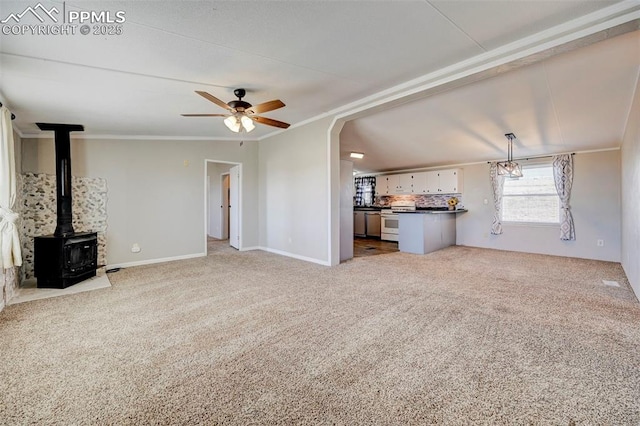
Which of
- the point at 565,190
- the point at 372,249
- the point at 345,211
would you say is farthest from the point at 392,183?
the point at 565,190

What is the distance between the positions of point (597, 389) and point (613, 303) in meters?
2.15

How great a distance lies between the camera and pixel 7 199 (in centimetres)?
312

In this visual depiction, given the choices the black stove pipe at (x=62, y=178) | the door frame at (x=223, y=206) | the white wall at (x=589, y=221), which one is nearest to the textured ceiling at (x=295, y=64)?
the black stove pipe at (x=62, y=178)

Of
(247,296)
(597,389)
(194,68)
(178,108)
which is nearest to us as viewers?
(597,389)

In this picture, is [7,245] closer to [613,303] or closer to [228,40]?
[228,40]

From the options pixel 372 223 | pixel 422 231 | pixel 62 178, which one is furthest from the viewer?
pixel 372 223

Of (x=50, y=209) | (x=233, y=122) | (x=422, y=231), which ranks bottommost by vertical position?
(x=422, y=231)

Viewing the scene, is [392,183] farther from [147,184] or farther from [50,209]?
[50,209]

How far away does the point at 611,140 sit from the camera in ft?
16.4

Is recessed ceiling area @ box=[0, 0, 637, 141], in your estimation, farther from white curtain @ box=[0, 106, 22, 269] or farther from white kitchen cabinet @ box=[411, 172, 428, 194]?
white kitchen cabinet @ box=[411, 172, 428, 194]

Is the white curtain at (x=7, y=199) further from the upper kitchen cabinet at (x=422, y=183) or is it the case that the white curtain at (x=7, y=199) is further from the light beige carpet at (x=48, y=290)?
the upper kitchen cabinet at (x=422, y=183)

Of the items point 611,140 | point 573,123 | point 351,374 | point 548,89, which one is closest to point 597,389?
point 351,374

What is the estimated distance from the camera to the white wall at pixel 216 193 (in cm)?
837

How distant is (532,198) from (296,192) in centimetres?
534
